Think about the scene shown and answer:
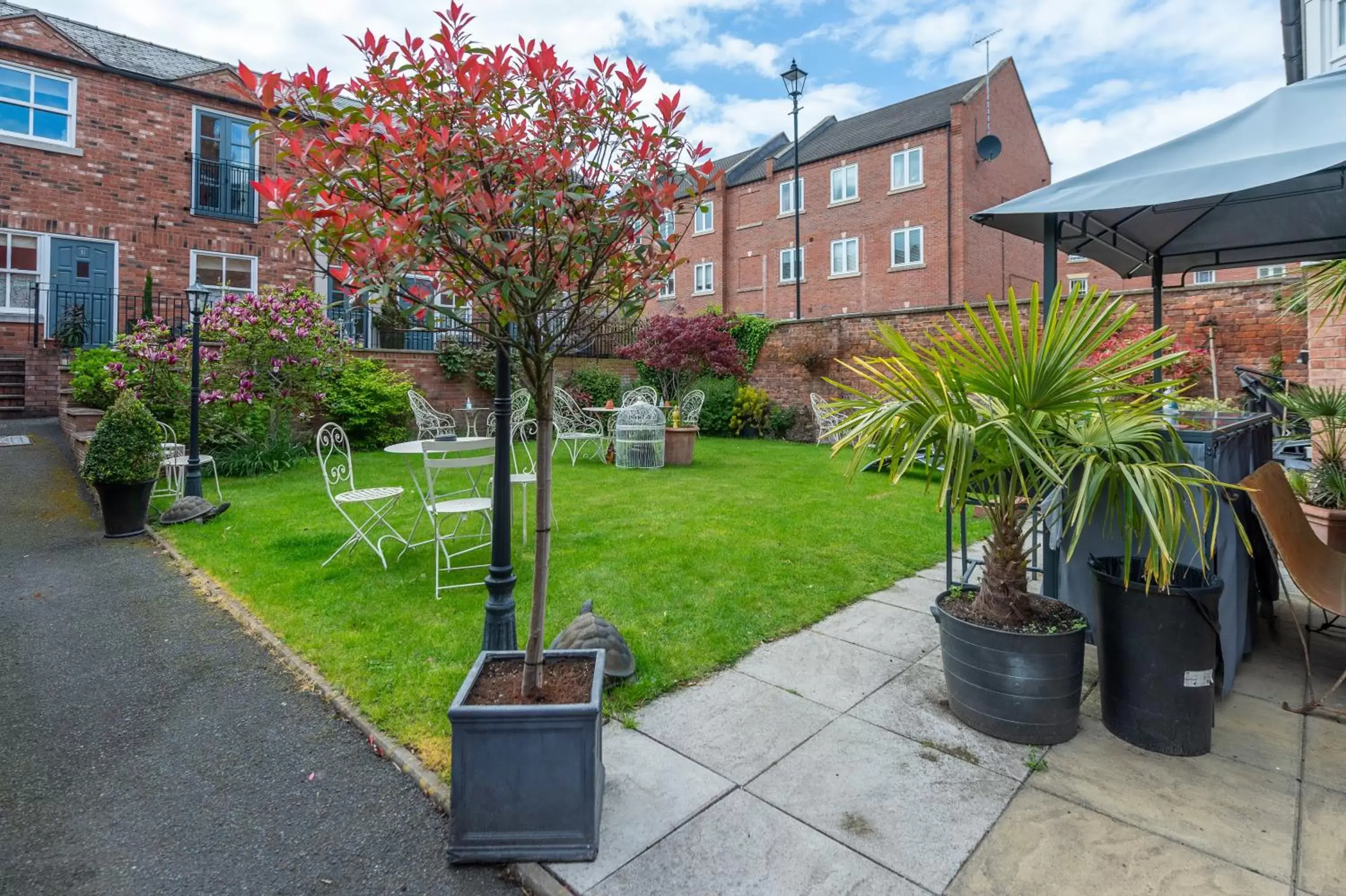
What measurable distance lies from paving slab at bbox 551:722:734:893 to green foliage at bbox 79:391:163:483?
5.42 m

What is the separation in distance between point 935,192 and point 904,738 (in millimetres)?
19207

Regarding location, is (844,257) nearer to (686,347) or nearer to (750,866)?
(686,347)

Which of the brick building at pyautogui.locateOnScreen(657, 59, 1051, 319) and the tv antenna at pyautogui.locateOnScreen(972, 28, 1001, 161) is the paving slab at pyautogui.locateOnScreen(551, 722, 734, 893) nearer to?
the brick building at pyautogui.locateOnScreen(657, 59, 1051, 319)

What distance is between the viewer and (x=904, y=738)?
96.1 inches

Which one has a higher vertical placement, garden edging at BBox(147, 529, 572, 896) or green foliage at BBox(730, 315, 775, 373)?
green foliage at BBox(730, 315, 775, 373)

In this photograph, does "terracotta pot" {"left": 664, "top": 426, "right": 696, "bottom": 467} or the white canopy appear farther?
"terracotta pot" {"left": 664, "top": 426, "right": 696, "bottom": 467}

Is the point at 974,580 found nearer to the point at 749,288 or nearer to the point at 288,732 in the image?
the point at 288,732

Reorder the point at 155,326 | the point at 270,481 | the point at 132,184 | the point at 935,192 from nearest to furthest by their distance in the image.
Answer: the point at 270,481
the point at 155,326
the point at 132,184
the point at 935,192

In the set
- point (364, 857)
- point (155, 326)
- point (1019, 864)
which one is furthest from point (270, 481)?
point (1019, 864)

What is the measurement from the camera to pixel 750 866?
1.78 metres

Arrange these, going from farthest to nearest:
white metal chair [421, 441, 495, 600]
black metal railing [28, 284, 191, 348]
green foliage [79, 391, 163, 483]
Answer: black metal railing [28, 284, 191, 348] < green foliage [79, 391, 163, 483] < white metal chair [421, 441, 495, 600]

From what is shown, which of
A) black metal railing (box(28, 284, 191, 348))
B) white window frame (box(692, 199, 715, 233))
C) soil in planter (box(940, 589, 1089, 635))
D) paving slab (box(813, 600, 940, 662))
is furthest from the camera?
white window frame (box(692, 199, 715, 233))


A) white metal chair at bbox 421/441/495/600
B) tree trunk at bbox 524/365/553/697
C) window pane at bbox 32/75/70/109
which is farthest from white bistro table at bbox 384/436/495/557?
window pane at bbox 32/75/70/109

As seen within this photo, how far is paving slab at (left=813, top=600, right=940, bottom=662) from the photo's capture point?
3.27m
